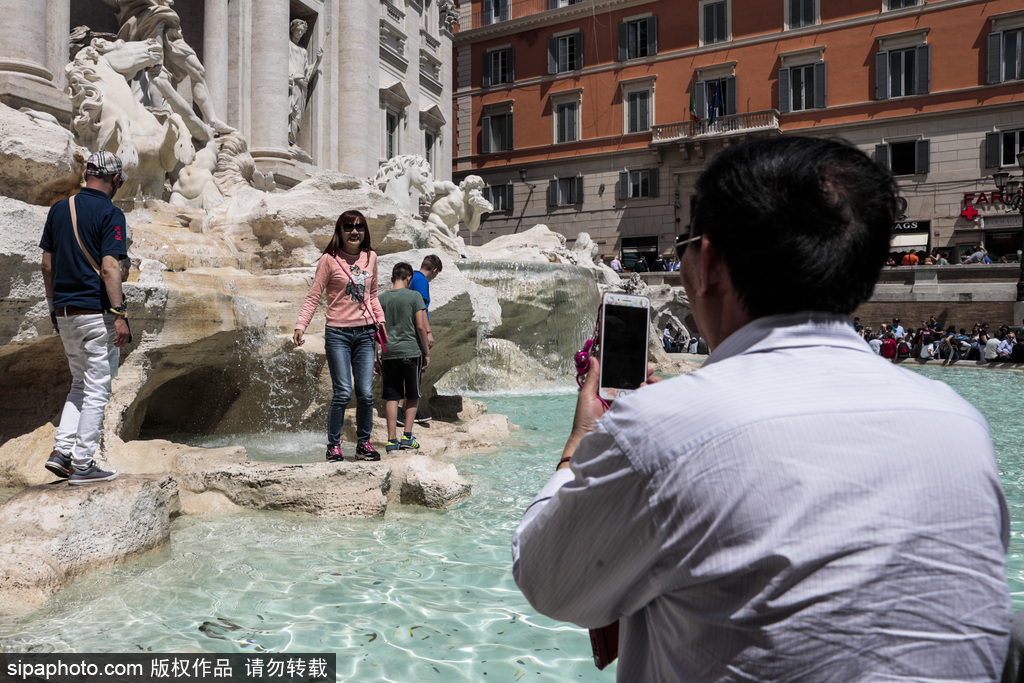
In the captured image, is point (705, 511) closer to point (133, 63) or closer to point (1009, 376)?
point (133, 63)

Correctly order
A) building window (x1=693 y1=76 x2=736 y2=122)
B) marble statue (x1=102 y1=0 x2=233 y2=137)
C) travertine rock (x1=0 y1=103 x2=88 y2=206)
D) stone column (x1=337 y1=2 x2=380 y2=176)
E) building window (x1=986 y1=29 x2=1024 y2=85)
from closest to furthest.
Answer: travertine rock (x1=0 y1=103 x2=88 y2=206)
marble statue (x1=102 y1=0 x2=233 y2=137)
stone column (x1=337 y1=2 x2=380 y2=176)
building window (x1=986 y1=29 x2=1024 y2=85)
building window (x1=693 y1=76 x2=736 y2=122)

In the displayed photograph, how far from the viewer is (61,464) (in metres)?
3.53

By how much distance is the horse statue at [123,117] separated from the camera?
9016 millimetres

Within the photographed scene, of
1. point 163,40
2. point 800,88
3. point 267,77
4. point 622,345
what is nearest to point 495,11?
point 800,88

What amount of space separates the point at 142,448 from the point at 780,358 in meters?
4.69

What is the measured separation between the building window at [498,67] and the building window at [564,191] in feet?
15.9

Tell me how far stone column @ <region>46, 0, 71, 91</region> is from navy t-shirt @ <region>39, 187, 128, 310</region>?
30.9 ft

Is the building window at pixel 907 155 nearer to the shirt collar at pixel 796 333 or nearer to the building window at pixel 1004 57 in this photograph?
the building window at pixel 1004 57

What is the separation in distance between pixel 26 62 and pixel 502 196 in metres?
23.8

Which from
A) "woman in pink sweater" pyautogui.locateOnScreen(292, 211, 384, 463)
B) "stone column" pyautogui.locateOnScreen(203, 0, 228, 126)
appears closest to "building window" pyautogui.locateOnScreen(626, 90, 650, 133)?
"stone column" pyautogui.locateOnScreen(203, 0, 228, 126)

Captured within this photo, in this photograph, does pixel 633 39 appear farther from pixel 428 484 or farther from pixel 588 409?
pixel 588 409

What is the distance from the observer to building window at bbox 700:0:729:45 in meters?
28.8

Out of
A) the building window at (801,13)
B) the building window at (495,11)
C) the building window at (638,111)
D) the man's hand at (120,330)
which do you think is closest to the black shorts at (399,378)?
the man's hand at (120,330)

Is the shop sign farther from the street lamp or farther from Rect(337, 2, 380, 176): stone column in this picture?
Rect(337, 2, 380, 176): stone column
